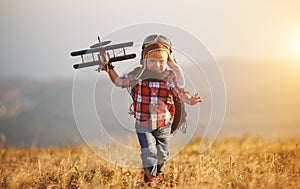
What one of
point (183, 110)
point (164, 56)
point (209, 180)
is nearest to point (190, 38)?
point (164, 56)

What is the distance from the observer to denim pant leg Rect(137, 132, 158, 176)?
156 inches

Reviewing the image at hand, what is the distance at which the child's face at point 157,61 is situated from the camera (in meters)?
3.89

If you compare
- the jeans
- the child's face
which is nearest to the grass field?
the jeans

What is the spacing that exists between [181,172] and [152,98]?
33.5 inches

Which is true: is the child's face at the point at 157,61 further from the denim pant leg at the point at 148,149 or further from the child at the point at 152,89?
the denim pant leg at the point at 148,149

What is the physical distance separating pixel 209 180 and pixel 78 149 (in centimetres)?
199

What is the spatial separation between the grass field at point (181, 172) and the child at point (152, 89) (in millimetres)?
433

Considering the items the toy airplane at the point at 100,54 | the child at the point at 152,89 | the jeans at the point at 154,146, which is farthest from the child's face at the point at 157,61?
the jeans at the point at 154,146

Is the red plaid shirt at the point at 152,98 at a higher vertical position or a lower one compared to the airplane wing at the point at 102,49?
lower

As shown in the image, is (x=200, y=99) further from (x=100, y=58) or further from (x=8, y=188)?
(x=8, y=188)

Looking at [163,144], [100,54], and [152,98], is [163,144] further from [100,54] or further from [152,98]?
[100,54]

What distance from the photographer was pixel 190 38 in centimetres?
389

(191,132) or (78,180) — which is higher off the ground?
(191,132)

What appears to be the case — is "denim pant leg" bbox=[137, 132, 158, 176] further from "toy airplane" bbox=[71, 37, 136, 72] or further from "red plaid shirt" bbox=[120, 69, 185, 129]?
"toy airplane" bbox=[71, 37, 136, 72]
